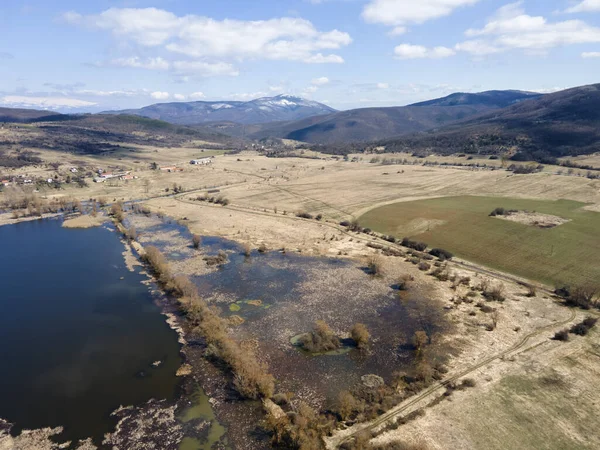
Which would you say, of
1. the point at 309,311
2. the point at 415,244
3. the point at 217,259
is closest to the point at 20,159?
the point at 217,259

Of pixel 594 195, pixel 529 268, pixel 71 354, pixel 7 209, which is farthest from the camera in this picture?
pixel 7 209

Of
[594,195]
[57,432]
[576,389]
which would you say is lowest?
[57,432]

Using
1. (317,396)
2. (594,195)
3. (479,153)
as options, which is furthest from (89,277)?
(479,153)

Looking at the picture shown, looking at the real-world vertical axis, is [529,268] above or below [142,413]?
above

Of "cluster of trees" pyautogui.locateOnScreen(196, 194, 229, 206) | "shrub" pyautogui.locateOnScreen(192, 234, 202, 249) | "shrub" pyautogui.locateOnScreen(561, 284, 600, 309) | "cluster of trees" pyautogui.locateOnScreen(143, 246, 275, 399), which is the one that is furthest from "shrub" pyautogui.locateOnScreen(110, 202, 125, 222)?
"shrub" pyautogui.locateOnScreen(561, 284, 600, 309)

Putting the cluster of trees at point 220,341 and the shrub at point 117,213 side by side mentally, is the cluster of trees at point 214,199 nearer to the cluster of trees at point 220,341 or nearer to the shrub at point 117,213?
the shrub at point 117,213

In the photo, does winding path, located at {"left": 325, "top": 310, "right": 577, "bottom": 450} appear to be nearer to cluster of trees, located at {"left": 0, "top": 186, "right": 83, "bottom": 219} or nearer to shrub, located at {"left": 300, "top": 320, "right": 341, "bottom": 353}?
shrub, located at {"left": 300, "top": 320, "right": 341, "bottom": 353}

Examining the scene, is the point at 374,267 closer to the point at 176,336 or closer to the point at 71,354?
the point at 176,336

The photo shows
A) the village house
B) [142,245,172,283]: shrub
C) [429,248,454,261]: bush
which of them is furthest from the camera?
the village house
